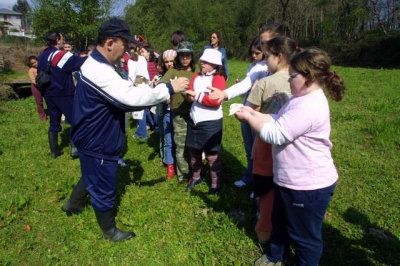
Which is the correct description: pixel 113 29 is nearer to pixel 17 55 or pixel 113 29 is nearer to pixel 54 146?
pixel 54 146

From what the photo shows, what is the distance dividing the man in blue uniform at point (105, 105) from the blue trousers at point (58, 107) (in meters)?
2.65

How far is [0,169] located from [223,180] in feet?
11.7

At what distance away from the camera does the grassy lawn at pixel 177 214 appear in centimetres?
296

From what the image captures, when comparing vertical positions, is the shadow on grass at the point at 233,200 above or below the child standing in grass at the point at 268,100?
below

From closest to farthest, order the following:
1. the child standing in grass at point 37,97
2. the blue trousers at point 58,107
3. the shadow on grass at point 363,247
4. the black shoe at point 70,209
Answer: the shadow on grass at point 363,247, the black shoe at point 70,209, the blue trousers at point 58,107, the child standing in grass at point 37,97

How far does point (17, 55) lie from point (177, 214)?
27379 mm

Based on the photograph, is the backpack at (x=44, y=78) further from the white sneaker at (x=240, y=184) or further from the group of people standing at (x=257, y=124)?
the white sneaker at (x=240, y=184)

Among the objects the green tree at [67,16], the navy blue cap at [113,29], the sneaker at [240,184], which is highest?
the green tree at [67,16]

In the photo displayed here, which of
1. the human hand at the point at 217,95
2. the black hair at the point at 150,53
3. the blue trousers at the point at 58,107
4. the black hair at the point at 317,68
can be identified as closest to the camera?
the black hair at the point at 317,68

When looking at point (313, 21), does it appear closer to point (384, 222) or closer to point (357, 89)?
point (357, 89)

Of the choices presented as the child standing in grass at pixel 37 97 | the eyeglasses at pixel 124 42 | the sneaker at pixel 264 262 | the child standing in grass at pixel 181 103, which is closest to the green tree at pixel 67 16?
the child standing in grass at pixel 37 97

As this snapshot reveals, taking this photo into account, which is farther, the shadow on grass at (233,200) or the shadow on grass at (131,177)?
the shadow on grass at (131,177)

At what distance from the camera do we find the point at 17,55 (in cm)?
2555

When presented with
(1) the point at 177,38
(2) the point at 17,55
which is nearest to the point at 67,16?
(2) the point at 17,55
